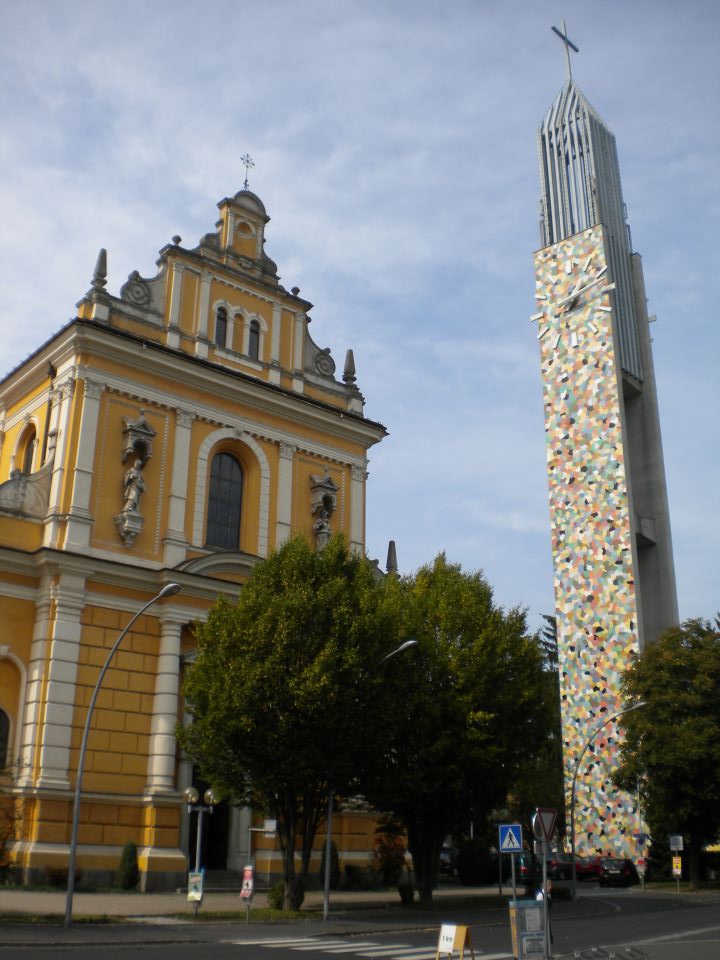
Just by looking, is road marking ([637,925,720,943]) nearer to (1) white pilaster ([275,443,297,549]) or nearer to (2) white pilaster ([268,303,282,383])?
(1) white pilaster ([275,443,297,549])

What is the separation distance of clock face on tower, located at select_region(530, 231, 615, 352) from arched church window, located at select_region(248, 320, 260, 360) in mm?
22701

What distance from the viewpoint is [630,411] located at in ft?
186

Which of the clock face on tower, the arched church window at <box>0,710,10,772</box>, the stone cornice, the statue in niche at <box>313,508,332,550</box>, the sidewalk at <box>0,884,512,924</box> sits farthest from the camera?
the clock face on tower

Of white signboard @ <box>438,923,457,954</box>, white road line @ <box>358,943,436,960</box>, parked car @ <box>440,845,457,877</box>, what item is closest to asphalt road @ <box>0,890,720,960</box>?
white road line @ <box>358,943,436,960</box>

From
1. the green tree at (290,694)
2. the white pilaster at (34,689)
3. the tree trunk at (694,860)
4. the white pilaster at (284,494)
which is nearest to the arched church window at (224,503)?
the white pilaster at (284,494)

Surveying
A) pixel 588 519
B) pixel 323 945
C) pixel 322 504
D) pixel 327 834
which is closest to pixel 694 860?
pixel 588 519

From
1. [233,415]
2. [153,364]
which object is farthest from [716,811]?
[153,364]

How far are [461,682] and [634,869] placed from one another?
837 inches

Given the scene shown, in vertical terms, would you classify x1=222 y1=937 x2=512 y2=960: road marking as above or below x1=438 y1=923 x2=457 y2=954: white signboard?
below

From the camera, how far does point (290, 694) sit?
2447 cm

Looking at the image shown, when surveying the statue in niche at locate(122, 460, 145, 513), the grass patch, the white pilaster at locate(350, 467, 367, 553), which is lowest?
the grass patch

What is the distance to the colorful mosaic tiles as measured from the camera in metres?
46.9

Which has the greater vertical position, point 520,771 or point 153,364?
point 153,364

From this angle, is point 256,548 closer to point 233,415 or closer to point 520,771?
point 233,415
